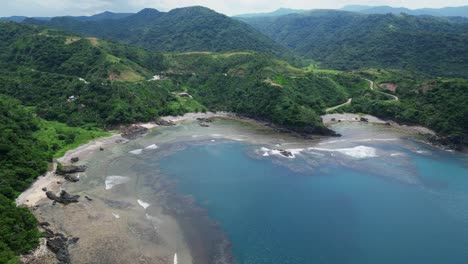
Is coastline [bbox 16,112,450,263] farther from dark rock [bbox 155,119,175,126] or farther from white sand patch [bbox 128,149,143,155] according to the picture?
white sand patch [bbox 128,149,143,155]

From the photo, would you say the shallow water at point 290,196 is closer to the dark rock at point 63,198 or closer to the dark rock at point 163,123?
the dark rock at point 63,198

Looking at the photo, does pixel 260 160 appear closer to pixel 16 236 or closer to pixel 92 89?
pixel 16 236

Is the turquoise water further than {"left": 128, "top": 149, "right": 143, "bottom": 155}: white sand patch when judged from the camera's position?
No

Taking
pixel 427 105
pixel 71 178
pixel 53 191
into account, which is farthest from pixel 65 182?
pixel 427 105

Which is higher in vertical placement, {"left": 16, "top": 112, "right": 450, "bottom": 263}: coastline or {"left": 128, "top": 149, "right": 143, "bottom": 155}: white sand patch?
{"left": 16, "top": 112, "right": 450, "bottom": 263}: coastline

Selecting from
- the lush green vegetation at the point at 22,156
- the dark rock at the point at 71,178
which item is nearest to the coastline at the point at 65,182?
the dark rock at the point at 71,178

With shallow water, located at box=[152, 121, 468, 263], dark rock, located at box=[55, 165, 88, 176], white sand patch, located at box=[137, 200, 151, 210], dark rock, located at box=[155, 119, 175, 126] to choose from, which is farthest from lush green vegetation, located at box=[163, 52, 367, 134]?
dark rock, located at box=[55, 165, 88, 176]
